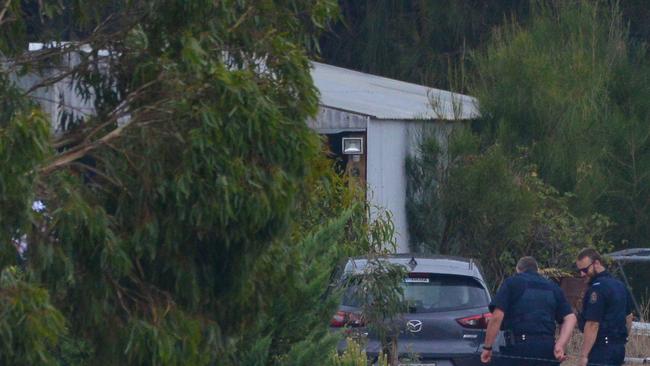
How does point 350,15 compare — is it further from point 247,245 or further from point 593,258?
point 247,245

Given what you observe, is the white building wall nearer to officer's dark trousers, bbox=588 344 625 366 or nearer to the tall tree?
the tall tree

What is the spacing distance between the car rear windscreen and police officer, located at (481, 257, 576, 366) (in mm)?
431

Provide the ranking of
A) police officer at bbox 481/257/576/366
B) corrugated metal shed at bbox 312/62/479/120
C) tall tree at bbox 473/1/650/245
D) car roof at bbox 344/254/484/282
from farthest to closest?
corrugated metal shed at bbox 312/62/479/120 → tall tree at bbox 473/1/650/245 → car roof at bbox 344/254/484/282 → police officer at bbox 481/257/576/366

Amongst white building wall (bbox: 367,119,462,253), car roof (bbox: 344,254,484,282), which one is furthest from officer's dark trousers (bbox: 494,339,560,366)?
white building wall (bbox: 367,119,462,253)

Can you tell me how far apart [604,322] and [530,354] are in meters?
0.73

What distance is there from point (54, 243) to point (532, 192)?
11.2 metres

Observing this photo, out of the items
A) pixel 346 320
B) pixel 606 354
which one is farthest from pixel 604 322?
pixel 346 320

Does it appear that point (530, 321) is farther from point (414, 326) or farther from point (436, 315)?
point (414, 326)

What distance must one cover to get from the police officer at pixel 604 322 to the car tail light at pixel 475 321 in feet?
2.90

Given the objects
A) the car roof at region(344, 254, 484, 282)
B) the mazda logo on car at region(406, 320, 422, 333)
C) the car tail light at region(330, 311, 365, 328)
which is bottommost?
the mazda logo on car at region(406, 320, 422, 333)

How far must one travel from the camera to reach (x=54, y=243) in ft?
16.1

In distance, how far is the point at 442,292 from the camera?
1055 centimetres

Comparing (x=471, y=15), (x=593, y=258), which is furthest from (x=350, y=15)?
(x=593, y=258)

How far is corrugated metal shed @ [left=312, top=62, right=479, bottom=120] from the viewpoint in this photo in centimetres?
1658
